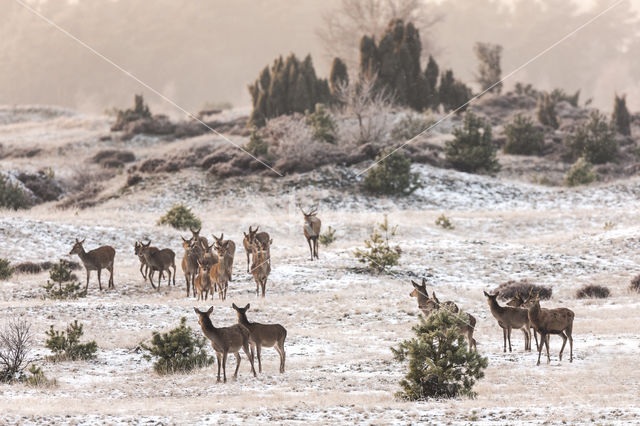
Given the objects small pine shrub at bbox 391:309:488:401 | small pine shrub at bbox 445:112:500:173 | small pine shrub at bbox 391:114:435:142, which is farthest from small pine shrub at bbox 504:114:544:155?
small pine shrub at bbox 391:309:488:401

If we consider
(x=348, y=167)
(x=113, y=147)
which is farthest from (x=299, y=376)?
(x=113, y=147)

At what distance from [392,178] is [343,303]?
22329 millimetres

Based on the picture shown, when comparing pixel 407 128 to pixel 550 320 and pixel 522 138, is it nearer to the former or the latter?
pixel 522 138

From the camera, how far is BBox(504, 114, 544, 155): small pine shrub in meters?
56.0

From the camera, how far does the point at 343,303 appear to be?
1888cm

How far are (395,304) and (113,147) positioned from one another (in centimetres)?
4854

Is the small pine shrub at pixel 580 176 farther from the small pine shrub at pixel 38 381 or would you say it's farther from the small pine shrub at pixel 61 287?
the small pine shrub at pixel 38 381

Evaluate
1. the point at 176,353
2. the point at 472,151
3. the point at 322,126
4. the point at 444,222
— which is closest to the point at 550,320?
the point at 176,353

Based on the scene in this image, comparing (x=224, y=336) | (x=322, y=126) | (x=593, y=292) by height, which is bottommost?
(x=593, y=292)

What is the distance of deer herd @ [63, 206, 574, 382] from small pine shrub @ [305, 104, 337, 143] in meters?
27.4

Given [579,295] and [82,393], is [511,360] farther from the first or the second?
[579,295]

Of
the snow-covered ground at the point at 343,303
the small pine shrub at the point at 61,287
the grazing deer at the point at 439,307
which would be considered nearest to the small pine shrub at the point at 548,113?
the snow-covered ground at the point at 343,303

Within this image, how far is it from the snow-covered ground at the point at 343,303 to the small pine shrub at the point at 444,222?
18.6 inches

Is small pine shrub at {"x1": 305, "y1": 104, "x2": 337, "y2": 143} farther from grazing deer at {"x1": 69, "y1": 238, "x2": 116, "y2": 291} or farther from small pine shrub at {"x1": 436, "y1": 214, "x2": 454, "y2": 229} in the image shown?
grazing deer at {"x1": 69, "y1": 238, "x2": 116, "y2": 291}
